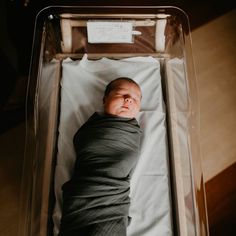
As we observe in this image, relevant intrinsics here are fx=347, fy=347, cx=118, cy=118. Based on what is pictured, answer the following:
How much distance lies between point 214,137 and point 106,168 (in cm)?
68

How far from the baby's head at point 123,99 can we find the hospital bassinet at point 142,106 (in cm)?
11

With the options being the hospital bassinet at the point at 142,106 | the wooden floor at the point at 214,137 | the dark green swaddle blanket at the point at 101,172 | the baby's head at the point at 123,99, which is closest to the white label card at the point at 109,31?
the hospital bassinet at the point at 142,106

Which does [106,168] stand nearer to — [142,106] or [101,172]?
[101,172]

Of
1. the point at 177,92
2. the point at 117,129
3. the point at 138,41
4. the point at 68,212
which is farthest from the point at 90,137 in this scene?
the point at 138,41

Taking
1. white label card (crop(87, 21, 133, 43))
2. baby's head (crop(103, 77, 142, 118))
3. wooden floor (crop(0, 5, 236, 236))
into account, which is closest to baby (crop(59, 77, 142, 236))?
baby's head (crop(103, 77, 142, 118))

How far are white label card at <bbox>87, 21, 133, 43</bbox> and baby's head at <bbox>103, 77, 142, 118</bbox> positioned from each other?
0.23 metres

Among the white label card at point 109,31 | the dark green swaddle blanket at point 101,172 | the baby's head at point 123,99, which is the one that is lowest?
the dark green swaddle blanket at point 101,172

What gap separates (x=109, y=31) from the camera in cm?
146

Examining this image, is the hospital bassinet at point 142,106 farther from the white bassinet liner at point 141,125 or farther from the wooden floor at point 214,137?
the wooden floor at point 214,137

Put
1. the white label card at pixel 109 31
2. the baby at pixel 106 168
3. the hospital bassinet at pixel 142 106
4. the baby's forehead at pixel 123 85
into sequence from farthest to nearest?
the white label card at pixel 109 31 < the baby's forehead at pixel 123 85 < the hospital bassinet at pixel 142 106 < the baby at pixel 106 168

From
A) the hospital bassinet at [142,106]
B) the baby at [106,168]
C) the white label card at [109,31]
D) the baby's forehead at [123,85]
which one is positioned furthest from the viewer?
the white label card at [109,31]

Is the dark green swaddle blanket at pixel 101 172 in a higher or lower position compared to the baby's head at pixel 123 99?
lower

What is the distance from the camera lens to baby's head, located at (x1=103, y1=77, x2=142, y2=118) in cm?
129

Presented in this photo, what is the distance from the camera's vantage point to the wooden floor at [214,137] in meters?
1.45
